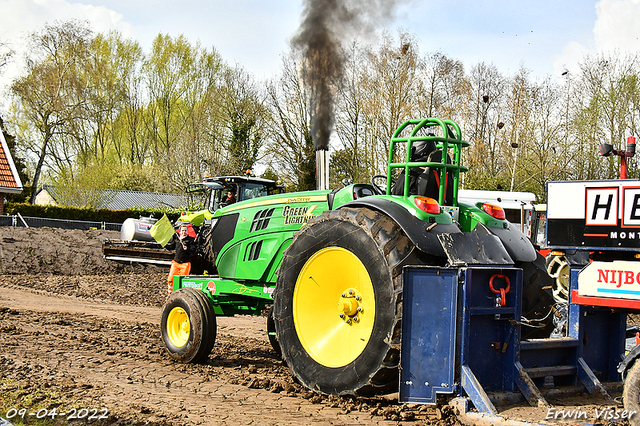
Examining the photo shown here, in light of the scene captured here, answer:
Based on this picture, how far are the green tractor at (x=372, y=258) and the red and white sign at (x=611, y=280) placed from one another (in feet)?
1.75


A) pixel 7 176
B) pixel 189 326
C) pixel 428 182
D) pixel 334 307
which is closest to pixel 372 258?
pixel 334 307

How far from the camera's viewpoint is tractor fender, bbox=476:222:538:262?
5336 mm

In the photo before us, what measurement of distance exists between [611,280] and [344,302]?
2.06m

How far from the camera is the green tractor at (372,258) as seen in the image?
448 cm

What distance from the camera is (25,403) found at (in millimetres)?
4891

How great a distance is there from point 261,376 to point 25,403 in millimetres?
2294

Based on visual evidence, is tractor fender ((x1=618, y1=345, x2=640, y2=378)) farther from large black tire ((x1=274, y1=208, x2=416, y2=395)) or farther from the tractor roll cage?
the tractor roll cage

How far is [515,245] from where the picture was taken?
17.8 feet

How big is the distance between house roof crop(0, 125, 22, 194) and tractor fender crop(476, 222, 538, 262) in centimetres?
2429

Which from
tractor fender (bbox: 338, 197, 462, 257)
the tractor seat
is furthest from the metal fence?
tractor fender (bbox: 338, 197, 462, 257)

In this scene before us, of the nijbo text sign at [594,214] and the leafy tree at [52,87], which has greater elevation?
the leafy tree at [52,87]

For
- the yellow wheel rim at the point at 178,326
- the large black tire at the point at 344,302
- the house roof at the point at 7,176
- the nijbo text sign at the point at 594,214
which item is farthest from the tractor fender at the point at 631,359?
the house roof at the point at 7,176

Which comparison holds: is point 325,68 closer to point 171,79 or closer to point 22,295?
point 22,295

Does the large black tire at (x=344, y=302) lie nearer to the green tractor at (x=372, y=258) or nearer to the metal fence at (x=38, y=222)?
the green tractor at (x=372, y=258)
